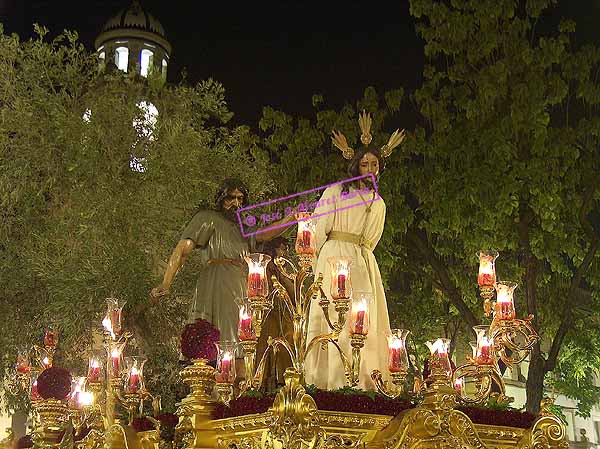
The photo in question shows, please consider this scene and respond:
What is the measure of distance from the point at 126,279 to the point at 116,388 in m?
6.85

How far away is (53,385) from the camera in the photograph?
8.15 meters

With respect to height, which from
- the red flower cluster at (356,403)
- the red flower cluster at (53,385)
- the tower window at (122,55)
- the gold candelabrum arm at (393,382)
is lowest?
the red flower cluster at (356,403)

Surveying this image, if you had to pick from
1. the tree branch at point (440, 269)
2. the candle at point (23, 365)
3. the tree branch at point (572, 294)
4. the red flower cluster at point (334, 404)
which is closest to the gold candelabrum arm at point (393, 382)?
the red flower cluster at point (334, 404)

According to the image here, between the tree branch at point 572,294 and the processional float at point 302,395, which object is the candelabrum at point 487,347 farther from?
the tree branch at point 572,294

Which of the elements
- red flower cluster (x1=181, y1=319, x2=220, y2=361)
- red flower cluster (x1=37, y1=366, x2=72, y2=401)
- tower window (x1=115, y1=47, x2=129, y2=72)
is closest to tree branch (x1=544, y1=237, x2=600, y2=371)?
red flower cluster (x1=37, y1=366, x2=72, y2=401)

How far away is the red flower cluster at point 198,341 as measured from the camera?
6.81 m

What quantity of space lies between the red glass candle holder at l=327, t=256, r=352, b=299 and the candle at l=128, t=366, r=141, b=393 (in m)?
2.77

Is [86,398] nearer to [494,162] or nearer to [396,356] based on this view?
[396,356]

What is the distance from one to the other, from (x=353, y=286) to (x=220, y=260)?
1684 millimetres

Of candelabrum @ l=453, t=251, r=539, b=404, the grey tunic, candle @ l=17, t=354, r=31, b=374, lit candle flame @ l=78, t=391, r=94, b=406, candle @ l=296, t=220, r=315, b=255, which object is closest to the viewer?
candle @ l=296, t=220, r=315, b=255

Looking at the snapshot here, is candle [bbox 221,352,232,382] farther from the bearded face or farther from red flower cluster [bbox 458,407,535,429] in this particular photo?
the bearded face

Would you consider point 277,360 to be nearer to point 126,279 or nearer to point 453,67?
point 126,279

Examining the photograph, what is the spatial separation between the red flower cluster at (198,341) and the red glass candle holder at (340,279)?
1069 mm

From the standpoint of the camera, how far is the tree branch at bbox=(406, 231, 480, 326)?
16.2 meters
